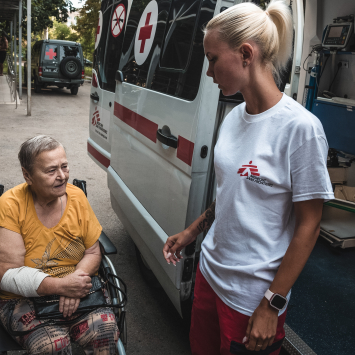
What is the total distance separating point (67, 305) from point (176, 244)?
623 millimetres

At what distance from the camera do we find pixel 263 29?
4.30 ft

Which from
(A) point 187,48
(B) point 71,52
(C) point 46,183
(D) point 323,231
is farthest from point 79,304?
(B) point 71,52

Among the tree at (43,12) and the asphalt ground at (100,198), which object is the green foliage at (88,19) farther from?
the asphalt ground at (100,198)

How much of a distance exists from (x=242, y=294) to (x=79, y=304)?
96cm

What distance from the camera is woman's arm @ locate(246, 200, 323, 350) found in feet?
4.11

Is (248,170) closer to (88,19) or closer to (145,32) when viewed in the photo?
(145,32)

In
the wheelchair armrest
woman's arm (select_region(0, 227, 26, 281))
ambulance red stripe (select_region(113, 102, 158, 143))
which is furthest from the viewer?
ambulance red stripe (select_region(113, 102, 158, 143))

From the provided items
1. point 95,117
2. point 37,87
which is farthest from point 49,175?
point 37,87

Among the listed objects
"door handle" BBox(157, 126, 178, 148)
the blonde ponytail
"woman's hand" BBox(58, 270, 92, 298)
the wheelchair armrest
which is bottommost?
"woman's hand" BBox(58, 270, 92, 298)

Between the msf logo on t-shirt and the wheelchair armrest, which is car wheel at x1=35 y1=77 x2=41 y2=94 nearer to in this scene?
the wheelchair armrest

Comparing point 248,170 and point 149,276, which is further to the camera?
point 149,276

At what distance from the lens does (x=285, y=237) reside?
1.37m

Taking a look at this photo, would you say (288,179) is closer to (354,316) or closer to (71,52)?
(354,316)

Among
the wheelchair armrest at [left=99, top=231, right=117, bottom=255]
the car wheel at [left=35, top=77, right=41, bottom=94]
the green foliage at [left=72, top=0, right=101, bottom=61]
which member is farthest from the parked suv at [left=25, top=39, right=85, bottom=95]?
the wheelchair armrest at [left=99, top=231, right=117, bottom=255]
